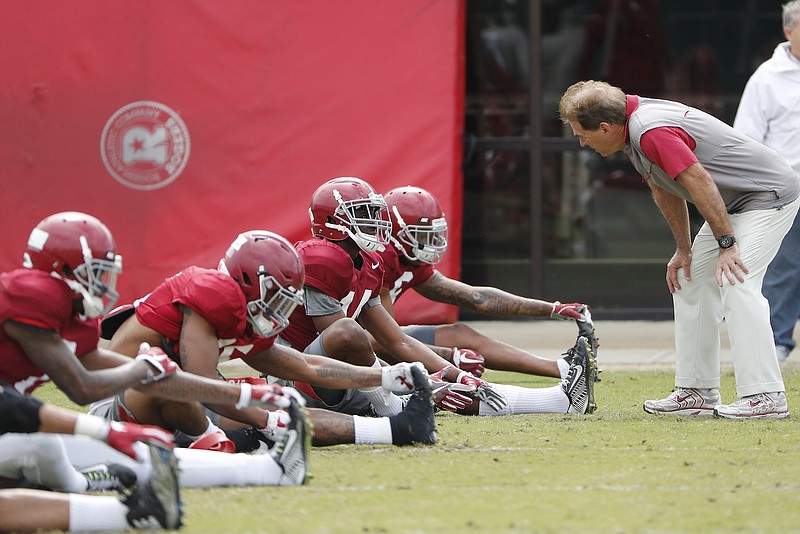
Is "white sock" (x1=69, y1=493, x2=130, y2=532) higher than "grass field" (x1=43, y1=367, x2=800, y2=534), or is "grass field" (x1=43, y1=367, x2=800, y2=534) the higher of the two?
"white sock" (x1=69, y1=493, x2=130, y2=532)

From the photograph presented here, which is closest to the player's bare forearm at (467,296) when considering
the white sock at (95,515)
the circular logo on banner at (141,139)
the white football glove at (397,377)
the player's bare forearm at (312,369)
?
the player's bare forearm at (312,369)

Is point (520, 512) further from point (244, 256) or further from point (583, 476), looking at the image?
point (244, 256)

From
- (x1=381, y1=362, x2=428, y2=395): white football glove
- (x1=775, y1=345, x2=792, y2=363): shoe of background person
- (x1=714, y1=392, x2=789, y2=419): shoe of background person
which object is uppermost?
(x1=381, y1=362, x2=428, y2=395): white football glove

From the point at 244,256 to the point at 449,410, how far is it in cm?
169

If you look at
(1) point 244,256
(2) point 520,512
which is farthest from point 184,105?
(2) point 520,512

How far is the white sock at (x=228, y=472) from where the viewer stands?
4.25 meters

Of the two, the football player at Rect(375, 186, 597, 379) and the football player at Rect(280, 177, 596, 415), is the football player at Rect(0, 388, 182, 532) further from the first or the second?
the football player at Rect(375, 186, 597, 379)

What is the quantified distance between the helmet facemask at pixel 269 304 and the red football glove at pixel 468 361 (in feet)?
6.24

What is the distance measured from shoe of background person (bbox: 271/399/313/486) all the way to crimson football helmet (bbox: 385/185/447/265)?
6.72ft

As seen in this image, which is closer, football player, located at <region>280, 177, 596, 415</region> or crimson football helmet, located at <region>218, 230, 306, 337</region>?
crimson football helmet, located at <region>218, 230, 306, 337</region>

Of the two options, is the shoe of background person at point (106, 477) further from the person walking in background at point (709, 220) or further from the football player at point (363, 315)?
the person walking in background at point (709, 220)

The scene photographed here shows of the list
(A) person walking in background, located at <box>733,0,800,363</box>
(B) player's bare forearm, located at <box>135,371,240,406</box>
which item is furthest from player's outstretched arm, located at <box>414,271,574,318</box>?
(B) player's bare forearm, located at <box>135,371,240,406</box>

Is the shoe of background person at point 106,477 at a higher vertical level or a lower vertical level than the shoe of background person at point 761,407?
higher

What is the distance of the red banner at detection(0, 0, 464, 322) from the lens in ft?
29.3
